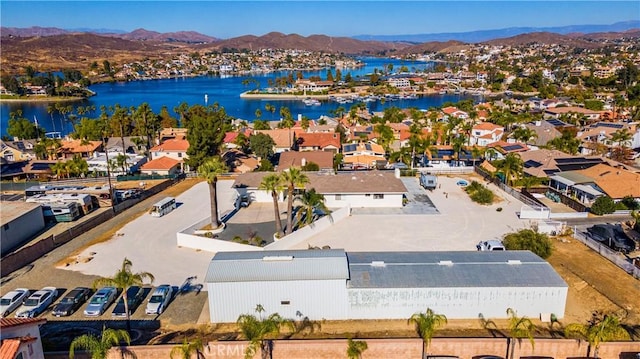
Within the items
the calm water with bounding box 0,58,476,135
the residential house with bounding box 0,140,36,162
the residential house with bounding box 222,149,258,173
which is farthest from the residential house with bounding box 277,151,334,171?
the calm water with bounding box 0,58,476,135

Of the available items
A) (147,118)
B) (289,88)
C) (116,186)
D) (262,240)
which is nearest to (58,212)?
(116,186)

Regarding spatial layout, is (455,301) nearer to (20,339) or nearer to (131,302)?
(131,302)

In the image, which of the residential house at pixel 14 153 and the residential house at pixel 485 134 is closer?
Result: the residential house at pixel 14 153

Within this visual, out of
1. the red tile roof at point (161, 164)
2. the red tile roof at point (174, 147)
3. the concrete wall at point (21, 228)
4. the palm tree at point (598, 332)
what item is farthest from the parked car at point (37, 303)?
the red tile roof at point (174, 147)

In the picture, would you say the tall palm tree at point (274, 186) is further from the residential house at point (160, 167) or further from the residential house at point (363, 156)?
the residential house at point (160, 167)

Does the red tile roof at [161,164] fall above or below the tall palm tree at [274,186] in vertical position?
below

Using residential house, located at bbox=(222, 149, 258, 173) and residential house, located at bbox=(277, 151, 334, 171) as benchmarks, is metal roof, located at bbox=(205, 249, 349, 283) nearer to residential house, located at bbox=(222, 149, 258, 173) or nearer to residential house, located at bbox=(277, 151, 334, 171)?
residential house, located at bbox=(277, 151, 334, 171)
